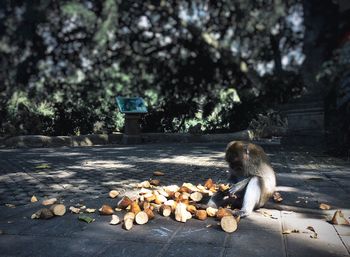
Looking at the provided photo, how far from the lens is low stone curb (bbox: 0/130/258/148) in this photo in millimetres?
14172

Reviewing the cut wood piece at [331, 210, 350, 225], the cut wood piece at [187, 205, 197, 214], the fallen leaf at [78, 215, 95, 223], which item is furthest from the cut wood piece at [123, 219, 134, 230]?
the cut wood piece at [331, 210, 350, 225]

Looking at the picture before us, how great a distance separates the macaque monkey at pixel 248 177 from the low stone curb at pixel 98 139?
1154 centimetres

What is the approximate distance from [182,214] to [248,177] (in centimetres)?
85

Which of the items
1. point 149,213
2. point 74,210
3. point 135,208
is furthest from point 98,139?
point 149,213

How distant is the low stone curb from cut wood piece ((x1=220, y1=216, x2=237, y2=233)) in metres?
12.1

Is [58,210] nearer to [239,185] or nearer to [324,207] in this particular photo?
[239,185]

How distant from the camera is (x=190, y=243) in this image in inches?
131

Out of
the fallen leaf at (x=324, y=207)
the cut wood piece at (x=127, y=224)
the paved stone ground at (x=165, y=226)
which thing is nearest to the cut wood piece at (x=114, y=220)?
the paved stone ground at (x=165, y=226)

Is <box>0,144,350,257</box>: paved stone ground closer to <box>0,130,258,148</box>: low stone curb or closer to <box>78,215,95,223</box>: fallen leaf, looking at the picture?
<box>78,215,95,223</box>: fallen leaf

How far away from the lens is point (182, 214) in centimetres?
396

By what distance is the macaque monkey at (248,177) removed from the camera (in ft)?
13.4

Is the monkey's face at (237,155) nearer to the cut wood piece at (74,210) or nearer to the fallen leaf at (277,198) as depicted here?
the fallen leaf at (277,198)

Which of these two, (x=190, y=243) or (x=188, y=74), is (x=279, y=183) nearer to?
(x=190, y=243)

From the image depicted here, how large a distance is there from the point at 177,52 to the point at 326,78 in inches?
256
